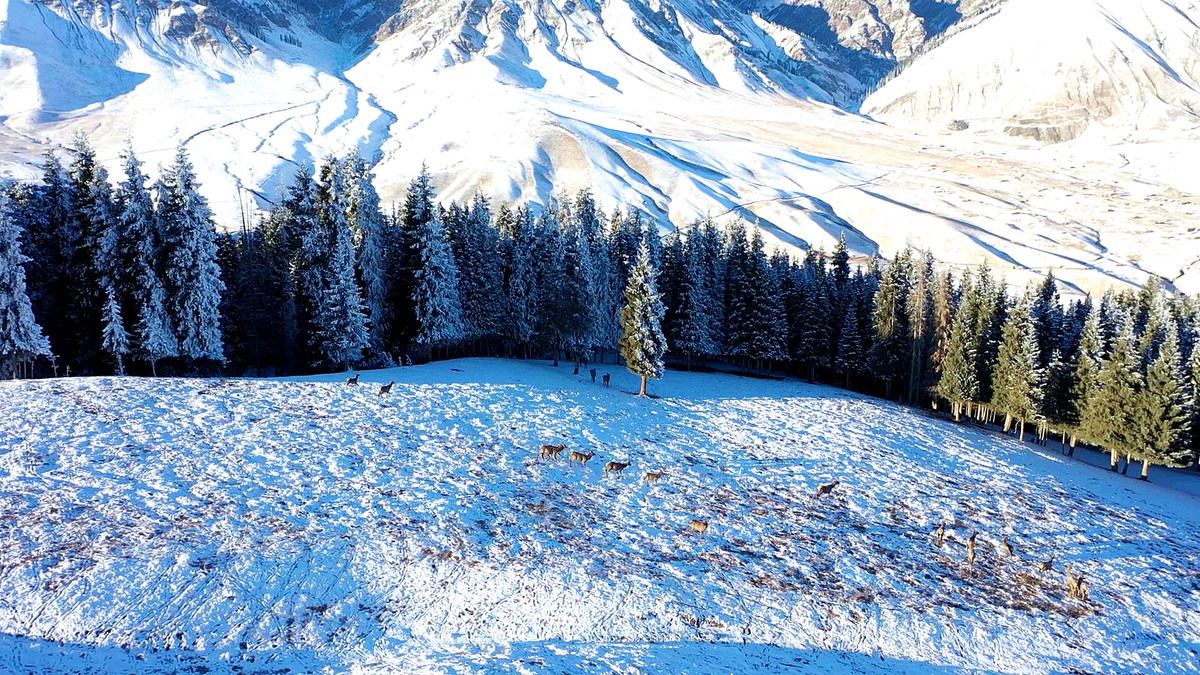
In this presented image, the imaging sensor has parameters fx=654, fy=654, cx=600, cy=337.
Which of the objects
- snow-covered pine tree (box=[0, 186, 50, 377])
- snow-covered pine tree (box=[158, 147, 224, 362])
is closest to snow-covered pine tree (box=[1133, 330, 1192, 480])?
snow-covered pine tree (box=[158, 147, 224, 362])

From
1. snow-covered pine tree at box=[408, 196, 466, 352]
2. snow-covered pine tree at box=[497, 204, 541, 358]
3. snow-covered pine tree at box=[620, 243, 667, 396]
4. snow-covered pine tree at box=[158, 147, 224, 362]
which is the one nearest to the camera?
Answer: snow-covered pine tree at box=[158, 147, 224, 362]

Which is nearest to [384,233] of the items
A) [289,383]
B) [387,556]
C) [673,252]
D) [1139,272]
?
[289,383]

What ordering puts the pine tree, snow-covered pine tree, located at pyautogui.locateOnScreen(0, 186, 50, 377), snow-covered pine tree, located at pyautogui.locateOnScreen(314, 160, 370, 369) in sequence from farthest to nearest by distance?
the pine tree
snow-covered pine tree, located at pyautogui.locateOnScreen(314, 160, 370, 369)
snow-covered pine tree, located at pyautogui.locateOnScreen(0, 186, 50, 377)

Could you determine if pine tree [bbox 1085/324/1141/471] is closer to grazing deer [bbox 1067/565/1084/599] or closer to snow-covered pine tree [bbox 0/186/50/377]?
grazing deer [bbox 1067/565/1084/599]

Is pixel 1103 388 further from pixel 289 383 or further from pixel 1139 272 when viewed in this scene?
pixel 1139 272

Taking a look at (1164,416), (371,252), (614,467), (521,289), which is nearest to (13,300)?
(371,252)

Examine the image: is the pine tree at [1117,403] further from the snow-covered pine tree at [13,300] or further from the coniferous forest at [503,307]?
the snow-covered pine tree at [13,300]

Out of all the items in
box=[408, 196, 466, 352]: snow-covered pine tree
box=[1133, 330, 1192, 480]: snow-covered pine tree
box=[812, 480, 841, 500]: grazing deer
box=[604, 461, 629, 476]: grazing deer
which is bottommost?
box=[812, 480, 841, 500]: grazing deer
